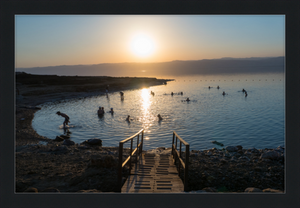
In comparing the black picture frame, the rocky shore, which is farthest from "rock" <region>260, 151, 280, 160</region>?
the black picture frame

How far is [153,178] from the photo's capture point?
638cm

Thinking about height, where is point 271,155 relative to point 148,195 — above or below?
below

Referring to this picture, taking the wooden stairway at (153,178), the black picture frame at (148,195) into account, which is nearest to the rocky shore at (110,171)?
the wooden stairway at (153,178)

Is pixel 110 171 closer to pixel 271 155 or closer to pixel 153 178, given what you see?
pixel 153 178

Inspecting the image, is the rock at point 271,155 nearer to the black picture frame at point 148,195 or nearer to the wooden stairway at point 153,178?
the wooden stairway at point 153,178

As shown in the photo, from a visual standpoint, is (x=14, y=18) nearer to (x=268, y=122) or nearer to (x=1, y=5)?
(x=1, y=5)

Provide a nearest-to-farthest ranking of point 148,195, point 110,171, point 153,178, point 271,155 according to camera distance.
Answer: point 148,195 < point 153,178 < point 110,171 < point 271,155

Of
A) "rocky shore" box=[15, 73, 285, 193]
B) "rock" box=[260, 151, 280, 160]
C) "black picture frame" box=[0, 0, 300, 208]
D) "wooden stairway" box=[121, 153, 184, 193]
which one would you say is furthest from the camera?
"rock" box=[260, 151, 280, 160]

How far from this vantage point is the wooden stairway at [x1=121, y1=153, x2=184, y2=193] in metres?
5.64

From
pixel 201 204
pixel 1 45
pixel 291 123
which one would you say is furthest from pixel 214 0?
pixel 1 45

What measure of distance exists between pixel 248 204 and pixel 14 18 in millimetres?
5812

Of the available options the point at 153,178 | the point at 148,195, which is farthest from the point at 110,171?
the point at 148,195

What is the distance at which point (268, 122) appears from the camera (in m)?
20.7

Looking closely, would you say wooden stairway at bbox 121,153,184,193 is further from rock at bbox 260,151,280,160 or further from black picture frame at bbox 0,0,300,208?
rock at bbox 260,151,280,160
